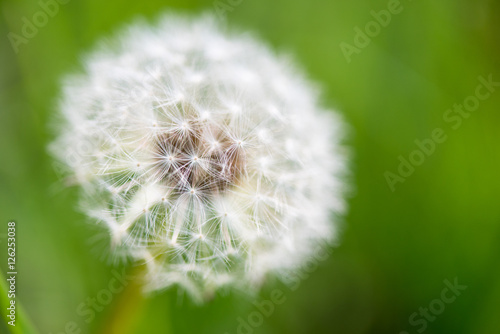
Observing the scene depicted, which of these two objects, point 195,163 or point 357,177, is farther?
point 357,177

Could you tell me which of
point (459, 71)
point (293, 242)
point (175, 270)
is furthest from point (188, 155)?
point (459, 71)

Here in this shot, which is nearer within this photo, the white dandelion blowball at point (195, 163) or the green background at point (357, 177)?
the white dandelion blowball at point (195, 163)

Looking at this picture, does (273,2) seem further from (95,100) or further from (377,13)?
(95,100)

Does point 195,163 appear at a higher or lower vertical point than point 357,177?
higher

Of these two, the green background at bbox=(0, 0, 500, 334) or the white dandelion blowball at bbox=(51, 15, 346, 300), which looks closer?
the white dandelion blowball at bbox=(51, 15, 346, 300)
